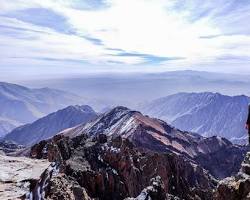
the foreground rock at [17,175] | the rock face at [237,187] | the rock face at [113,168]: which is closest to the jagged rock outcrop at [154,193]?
the rock face at [113,168]

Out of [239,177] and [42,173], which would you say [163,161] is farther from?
[42,173]

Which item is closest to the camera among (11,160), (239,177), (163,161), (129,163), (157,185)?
(11,160)

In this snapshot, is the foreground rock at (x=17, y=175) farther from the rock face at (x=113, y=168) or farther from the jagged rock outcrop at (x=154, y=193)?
the rock face at (x=113, y=168)

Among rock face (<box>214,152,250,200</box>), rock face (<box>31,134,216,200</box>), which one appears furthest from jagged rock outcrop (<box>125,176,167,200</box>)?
rock face (<box>214,152,250,200</box>)

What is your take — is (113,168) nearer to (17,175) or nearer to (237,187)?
(237,187)

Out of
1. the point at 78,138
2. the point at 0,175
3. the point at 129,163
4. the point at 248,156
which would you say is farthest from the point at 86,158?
the point at 0,175

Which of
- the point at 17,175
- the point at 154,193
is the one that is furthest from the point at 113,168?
the point at 17,175
